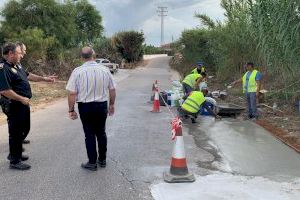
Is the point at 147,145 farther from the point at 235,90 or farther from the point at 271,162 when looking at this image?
the point at 235,90

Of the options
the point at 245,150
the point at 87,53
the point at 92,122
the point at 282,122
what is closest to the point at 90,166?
the point at 92,122

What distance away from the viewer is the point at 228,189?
21.2ft

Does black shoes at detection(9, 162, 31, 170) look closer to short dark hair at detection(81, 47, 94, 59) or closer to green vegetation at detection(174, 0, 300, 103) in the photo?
short dark hair at detection(81, 47, 94, 59)

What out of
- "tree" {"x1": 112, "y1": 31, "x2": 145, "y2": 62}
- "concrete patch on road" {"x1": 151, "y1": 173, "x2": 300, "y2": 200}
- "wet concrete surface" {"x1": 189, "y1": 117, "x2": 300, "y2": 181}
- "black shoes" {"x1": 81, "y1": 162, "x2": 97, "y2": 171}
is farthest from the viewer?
→ "tree" {"x1": 112, "y1": 31, "x2": 145, "y2": 62}

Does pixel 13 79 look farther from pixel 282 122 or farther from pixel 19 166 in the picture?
pixel 282 122

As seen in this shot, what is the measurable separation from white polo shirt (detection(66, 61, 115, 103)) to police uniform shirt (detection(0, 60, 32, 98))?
80 cm

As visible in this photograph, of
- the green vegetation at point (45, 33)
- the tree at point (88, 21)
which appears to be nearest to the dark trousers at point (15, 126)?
the green vegetation at point (45, 33)

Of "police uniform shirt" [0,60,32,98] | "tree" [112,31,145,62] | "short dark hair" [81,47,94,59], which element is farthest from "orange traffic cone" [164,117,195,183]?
"tree" [112,31,145,62]

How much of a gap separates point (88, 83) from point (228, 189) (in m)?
2.48

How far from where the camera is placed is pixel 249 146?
977 centimetres

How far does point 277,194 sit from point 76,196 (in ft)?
8.06

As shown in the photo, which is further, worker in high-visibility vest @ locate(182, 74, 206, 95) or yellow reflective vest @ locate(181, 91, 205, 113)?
worker in high-visibility vest @ locate(182, 74, 206, 95)

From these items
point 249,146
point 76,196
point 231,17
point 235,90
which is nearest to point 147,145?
point 249,146

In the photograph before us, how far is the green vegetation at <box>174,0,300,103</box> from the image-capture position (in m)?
9.62
